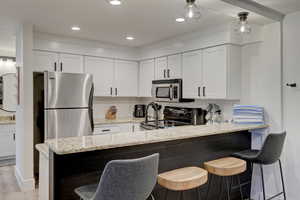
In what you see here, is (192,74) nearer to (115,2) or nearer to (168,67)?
(168,67)

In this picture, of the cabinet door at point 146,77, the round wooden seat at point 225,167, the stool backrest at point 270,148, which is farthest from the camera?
the cabinet door at point 146,77

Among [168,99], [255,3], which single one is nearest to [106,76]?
[168,99]

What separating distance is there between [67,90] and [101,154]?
77.6 inches

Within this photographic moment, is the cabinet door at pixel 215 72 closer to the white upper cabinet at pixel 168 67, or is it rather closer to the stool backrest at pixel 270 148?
the white upper cabinet at pixel 168 67

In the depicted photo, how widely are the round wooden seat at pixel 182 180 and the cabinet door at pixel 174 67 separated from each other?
2.23 m

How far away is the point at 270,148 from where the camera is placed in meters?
2.41

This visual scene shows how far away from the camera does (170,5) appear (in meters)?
2.62

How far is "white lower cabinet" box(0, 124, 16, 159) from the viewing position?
498 centimetres

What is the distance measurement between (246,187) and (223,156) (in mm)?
674

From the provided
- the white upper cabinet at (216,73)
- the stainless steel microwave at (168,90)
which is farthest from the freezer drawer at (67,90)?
the white upper cabinet at (216,73)

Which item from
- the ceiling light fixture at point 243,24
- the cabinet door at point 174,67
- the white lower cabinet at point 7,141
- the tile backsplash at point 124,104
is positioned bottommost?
the white lower cabinet at point 7,141

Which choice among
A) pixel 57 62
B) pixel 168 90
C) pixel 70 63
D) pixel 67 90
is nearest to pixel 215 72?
pixel 168 90

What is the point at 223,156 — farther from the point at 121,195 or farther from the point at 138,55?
the point at 138,55

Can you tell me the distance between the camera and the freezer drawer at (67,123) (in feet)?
11.5
